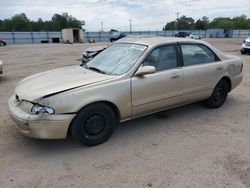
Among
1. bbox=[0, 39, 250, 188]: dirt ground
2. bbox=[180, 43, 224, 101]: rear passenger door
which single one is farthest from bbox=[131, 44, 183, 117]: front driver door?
bbox=[0, 39, 250, 188]: dirt ground

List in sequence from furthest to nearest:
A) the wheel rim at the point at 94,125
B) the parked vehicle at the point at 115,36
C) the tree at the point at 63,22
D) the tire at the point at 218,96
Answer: the tree at the point at 63,22, the parked vehicle at the point at 115,36, the tire at the point at 218,96, the wheel rim at the point at 94,125

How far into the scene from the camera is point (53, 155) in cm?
322

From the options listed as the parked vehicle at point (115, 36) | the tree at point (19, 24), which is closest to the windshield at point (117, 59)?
the parked vehicle at point (115, 36)

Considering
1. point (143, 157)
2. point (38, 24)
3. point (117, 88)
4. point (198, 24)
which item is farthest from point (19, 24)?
point (143, 157)

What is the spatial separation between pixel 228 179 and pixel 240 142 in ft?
3.41

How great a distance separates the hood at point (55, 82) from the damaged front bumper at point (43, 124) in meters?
0.25

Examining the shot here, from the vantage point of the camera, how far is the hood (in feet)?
10.3

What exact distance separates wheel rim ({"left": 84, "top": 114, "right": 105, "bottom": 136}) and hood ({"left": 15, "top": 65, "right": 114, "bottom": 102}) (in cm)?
49

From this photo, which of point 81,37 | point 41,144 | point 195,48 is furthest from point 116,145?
point 81,37

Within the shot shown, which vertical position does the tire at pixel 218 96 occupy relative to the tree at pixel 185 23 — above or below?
below

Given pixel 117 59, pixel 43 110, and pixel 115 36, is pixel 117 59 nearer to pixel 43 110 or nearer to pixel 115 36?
pixel 43 110

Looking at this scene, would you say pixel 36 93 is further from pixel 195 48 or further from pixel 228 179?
pixel 195 48

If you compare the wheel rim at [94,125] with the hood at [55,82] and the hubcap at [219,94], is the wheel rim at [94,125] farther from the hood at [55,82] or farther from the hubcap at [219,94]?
the hubcap at [219,94]

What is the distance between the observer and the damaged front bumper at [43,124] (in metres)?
3.00
